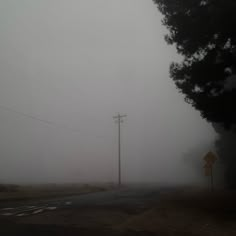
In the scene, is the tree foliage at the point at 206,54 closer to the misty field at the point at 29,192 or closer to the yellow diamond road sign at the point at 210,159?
the yellow diamond road sign at the point at 210,159

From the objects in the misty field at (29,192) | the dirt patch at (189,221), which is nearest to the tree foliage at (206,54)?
the dirt patch at (189,221)

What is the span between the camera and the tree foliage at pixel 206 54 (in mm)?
18828

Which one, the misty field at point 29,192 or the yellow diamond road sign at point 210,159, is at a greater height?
the yellow diamond road sign at point 210,159

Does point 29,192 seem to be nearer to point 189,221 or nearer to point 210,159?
point 210,159

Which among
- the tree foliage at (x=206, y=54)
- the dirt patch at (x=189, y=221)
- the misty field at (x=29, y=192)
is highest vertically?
the tree foliage at (x=206, y=54)

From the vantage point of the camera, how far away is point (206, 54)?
19.8 metres

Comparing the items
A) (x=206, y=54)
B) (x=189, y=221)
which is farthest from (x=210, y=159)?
(x=189, y=221)

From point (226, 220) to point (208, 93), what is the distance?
6.44 m

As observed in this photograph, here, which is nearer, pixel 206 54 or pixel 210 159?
pixel 206 54

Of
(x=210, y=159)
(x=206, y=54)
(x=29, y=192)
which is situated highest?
(x=206, y=54)

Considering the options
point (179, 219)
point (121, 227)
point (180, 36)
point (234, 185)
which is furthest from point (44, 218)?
point (234, 185)

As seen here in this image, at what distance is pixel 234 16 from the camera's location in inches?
685

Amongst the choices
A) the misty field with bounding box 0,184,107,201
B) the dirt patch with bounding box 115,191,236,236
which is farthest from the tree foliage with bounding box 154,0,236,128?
the misty field with bounding box 0,184,107,201

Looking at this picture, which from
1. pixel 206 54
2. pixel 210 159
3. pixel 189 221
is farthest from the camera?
pixel 210 159
